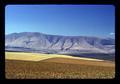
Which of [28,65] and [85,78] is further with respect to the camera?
[28,65]
